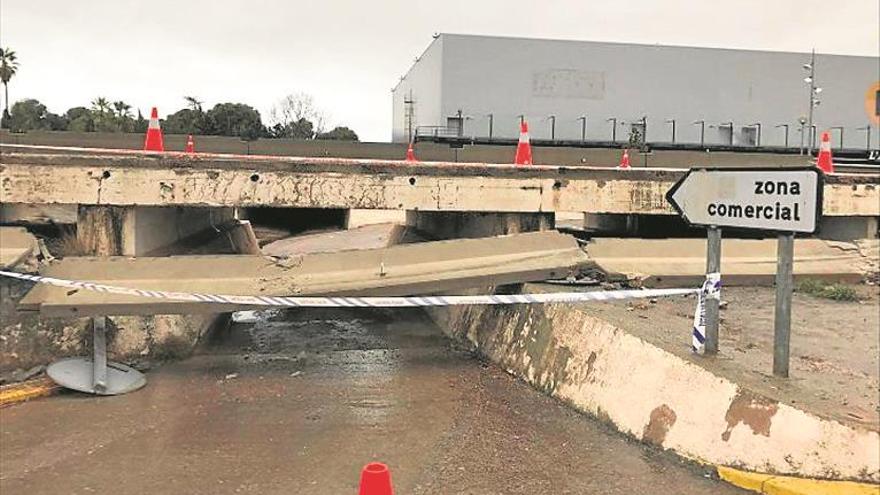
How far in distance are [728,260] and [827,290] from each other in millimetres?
1063

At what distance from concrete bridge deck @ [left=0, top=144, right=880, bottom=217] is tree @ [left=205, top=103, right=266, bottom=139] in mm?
37508

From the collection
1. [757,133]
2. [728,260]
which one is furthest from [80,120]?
[728,260]

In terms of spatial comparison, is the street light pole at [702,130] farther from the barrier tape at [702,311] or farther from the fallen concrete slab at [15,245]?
the fallen concrete slab at [15,245]

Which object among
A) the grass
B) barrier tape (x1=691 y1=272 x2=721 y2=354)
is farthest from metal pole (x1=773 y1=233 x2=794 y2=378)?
the grass

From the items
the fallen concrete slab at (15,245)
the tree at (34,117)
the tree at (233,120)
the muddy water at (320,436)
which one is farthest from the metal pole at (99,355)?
the tree at (34,117)

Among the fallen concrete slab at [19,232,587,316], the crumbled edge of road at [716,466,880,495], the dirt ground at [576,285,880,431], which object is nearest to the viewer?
the crumbled edge of road at [716,466,880,495]

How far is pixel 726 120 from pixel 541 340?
43.2 m

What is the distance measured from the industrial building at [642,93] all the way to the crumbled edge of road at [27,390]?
35962 millimetres

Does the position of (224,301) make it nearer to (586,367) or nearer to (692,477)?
(586,367)

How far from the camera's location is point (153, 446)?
199 inches

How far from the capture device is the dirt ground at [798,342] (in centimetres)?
411

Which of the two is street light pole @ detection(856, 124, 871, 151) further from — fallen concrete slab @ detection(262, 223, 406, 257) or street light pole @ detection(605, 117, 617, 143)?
fallen concrete slab @ detection(262, 223, 406, 257)

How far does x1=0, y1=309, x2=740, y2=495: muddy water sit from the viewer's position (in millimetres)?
4332

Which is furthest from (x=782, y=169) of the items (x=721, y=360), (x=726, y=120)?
(x=726, y=120)
